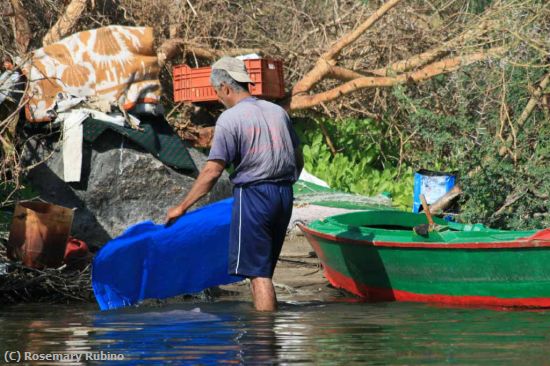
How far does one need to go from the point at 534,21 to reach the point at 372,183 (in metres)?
2.94

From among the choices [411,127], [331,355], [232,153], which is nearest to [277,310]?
[232,153]

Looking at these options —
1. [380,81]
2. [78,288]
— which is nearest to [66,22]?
[380,81]

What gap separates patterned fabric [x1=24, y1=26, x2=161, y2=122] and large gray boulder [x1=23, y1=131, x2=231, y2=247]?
54 cm

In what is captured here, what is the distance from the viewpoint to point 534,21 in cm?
1203

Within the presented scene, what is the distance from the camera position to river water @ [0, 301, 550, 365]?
6.18 meters

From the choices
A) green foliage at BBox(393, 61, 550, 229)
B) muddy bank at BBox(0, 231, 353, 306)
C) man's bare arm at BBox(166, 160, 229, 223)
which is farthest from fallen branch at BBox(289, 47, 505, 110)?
man's bare arm at BBox(166, 160, 229, 223)

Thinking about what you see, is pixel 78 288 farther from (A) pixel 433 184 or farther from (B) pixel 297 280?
(A) pixel 433 184

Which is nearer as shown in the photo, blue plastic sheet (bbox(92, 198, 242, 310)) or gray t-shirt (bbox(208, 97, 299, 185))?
gray t-shirt (bbox(208, 97, 299, 185))

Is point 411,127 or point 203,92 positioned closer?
point 203,92

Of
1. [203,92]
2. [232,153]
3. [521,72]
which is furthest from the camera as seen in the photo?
[203,92]

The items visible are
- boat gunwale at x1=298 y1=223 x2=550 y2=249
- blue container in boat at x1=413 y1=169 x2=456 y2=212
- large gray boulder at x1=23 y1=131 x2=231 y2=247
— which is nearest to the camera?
boat gunwale at x1=298 y1=223 x2=550 y2=249

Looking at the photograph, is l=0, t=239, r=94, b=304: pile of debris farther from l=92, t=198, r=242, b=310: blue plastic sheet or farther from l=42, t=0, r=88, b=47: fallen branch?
l=42, t=0, r=88, b=47: fallen branch

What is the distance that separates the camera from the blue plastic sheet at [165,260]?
855 centimetres

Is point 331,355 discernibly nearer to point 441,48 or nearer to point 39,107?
point 39,107
